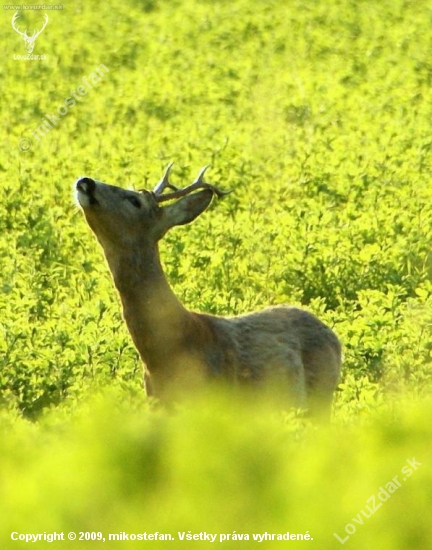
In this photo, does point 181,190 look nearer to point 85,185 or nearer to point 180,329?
point 85,185

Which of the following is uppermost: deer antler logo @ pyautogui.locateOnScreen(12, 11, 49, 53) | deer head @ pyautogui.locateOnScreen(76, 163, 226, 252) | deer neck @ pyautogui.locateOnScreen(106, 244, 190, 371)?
deer antler logo @ pyautogui.locateOnScreen(12, 11, 49, 53)

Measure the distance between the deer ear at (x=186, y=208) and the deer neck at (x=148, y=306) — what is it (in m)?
0.45

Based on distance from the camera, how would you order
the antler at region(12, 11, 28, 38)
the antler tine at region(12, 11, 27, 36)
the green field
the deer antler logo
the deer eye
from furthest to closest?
the antler tine at region(12, 11, 27, 36)
the antler at region(12, 11, 28, 38)
the deer antler logo
the deer eye
the green field

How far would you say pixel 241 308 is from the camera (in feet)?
39.7

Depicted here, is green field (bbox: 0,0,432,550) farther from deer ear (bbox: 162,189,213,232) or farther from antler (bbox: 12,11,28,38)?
deer ear (bbox: 162,189,213,232)

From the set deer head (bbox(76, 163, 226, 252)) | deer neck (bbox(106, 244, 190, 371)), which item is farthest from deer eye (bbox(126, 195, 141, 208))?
deer neck (bbox(106, 244, 190, 371))

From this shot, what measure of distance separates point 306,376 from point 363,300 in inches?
93.4

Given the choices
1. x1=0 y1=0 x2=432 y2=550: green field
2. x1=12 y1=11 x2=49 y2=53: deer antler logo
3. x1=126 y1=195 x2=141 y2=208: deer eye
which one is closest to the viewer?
x1=0 y1=0 x2=432 y2=550: green field

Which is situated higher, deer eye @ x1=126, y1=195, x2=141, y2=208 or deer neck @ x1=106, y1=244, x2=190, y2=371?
deer eye @ x1=126, y1=195, x2=141, y2=208

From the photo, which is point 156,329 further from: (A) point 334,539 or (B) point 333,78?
(B) point 333,78

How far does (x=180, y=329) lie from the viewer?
8.94m

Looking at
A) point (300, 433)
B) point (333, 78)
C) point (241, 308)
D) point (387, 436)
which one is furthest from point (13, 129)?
point (387, 436)

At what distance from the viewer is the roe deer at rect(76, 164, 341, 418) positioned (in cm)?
888

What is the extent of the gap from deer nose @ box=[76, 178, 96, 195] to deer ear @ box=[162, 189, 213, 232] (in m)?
0.67
